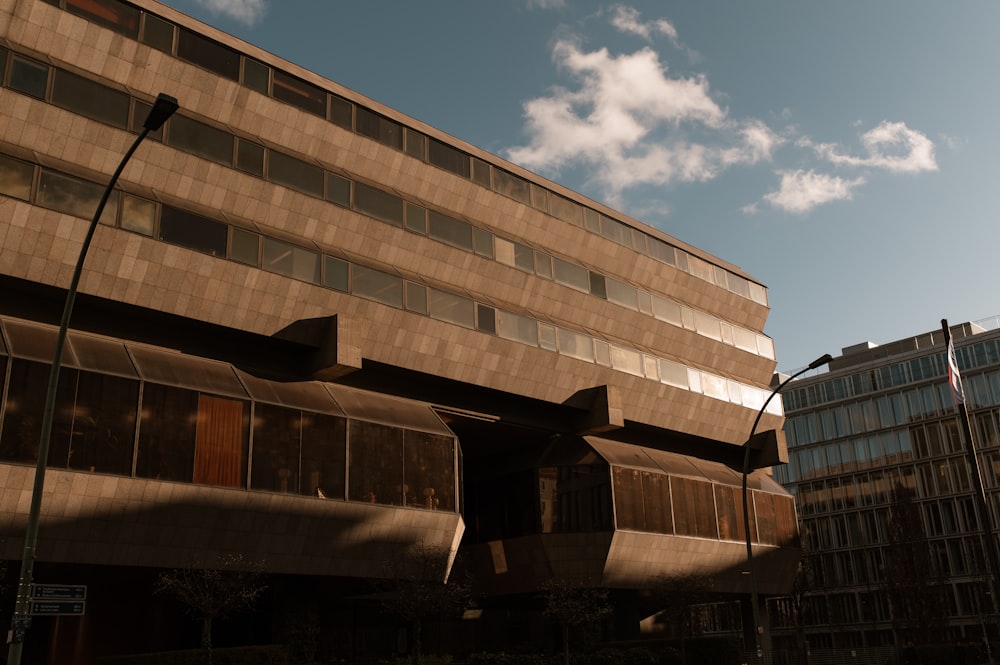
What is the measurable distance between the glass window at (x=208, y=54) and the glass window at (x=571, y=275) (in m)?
17.9

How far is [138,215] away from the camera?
100ft

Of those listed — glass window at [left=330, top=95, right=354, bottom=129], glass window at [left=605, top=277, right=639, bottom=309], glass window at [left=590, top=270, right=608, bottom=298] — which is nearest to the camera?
glass window at [left=330, top=95, right=354, bottom=129]

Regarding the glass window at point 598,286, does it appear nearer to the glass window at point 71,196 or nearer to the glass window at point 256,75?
the glass window at point 256,75

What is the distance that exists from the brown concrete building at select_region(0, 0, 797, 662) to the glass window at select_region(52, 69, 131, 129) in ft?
0.28

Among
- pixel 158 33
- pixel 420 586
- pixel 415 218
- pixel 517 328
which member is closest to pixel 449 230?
pixel 415 218

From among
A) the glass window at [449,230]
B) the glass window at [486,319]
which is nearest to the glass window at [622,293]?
the glass window at [486,319]

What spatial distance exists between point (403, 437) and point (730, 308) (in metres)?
27.4

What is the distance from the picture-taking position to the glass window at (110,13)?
30656 mm

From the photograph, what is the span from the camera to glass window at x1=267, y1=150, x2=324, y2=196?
35188 mm

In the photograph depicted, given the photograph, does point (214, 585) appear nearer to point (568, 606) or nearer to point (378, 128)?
point (568, 606)

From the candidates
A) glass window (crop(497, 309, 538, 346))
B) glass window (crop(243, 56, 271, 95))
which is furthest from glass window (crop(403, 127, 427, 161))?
glass window (crop(497, 309, 538, 346))

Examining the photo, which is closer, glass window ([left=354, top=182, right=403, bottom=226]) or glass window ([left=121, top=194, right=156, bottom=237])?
glass window ([left=121, top=194, right=156, bottom=237])

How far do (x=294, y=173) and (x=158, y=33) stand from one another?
677cm

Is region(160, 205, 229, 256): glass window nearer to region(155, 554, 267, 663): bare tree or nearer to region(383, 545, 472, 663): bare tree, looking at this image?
region(155, 554, 267, 663): bare tree
